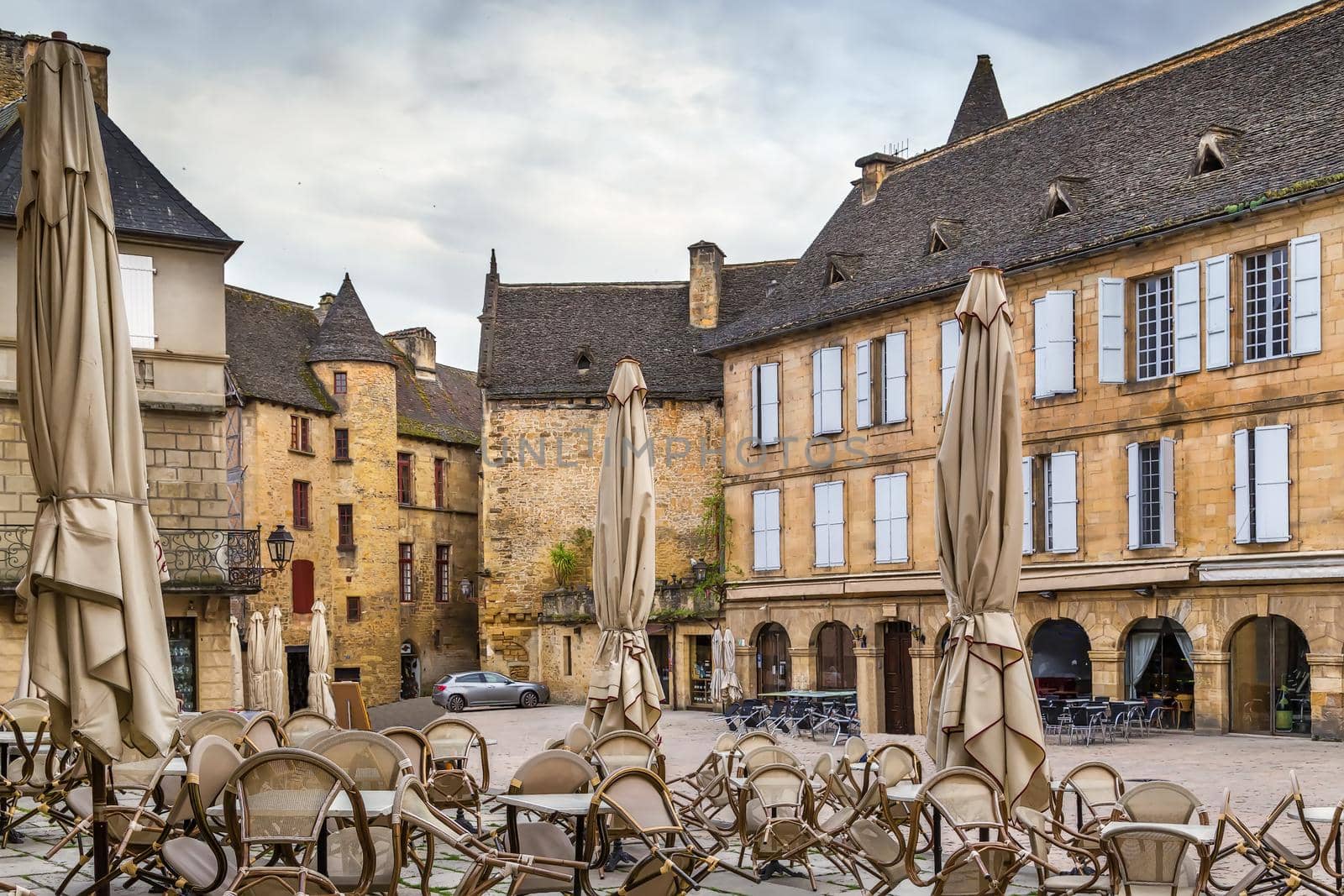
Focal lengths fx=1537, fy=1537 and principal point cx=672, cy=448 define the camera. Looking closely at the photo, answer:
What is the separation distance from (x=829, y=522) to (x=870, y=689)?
10.7 feet

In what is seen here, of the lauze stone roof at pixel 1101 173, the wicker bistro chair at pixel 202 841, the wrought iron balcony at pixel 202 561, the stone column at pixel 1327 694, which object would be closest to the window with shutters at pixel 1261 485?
the stone column at pixel 1327 694

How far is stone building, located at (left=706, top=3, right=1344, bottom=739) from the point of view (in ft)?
70.4

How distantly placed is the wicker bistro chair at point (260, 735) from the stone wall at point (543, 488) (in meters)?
29.8

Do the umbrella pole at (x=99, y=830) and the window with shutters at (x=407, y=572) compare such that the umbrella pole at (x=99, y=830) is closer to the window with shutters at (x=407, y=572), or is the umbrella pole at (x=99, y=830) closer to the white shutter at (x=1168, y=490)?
the white shutter at (x=1168, y=490)

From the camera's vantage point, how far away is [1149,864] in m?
6.54

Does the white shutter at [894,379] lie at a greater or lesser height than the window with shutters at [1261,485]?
greater

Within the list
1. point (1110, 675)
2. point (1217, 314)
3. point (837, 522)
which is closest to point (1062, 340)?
point (1217, 314)

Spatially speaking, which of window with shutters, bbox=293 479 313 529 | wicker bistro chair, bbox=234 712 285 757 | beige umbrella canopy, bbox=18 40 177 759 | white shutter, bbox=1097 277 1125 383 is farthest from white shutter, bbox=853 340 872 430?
beige umbrella canopy, bbox=18 40 177 759

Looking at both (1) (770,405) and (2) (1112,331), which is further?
(1) (770,405)

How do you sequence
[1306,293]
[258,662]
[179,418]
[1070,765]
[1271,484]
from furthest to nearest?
[258,662] → [1271,484] → [1306,293] → [179,418] → [1070,765]

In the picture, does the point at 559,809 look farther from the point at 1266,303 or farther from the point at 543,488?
the point at 543,488

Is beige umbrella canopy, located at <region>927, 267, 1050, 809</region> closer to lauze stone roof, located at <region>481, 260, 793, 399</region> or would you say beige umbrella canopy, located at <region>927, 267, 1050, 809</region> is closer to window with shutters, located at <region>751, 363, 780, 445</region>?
window with shutters, located at <region>751, 363, 780, 445</region>

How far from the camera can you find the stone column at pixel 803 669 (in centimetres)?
2942

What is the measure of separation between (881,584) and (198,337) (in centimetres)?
1290
